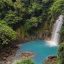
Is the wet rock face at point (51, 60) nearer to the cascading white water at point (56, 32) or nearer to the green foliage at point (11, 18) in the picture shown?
the cascading white water at point (56, 32)

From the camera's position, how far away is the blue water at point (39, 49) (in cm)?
2272

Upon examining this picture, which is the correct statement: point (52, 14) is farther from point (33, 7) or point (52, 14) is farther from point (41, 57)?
point (41, 57)

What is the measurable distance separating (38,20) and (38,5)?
80.1 inches

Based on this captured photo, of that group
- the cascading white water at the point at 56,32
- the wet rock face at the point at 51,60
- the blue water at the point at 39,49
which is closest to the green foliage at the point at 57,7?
the cascading white water at the point at 56,32

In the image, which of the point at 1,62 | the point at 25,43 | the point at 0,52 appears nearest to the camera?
the point at 1,62

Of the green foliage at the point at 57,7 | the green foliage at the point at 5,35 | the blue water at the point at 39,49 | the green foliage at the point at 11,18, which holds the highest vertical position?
the green foliage at the point at 57,7

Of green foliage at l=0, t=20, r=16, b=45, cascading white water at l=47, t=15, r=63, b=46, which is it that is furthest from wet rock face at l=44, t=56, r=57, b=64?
green foliage at l=0, t=20, r=16, b=45

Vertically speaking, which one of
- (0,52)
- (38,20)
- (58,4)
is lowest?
(0,52)

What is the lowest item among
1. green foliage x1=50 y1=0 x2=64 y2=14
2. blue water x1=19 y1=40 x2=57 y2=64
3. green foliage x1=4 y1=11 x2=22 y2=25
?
blue water x1=19 y1=40 x2=57 y2=64

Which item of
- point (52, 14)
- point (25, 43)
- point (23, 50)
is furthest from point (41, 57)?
point (52, 14)

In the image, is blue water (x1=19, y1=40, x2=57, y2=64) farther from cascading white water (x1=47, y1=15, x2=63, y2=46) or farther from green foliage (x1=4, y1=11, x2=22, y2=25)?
green foliage (x1=4, y1=11, x2=22, y2=25)

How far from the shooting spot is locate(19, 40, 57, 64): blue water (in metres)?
22.7

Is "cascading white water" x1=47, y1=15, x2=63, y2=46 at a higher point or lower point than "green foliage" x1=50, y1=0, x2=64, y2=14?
lower

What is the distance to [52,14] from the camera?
1143 inches
